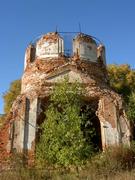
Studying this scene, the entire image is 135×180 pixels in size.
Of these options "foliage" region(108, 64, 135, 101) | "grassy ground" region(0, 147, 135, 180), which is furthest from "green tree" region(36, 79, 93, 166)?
"foliage" region(108, 64, 135, 101)

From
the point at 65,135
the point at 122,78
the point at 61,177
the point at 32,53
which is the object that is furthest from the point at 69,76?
the point at 122,78

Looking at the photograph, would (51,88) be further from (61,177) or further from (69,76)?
(61,177)

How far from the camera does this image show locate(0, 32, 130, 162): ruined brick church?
15.3 m

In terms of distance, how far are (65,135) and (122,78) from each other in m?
18.4

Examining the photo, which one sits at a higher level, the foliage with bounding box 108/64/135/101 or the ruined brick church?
the foliage with bounding box 108/64/135/101

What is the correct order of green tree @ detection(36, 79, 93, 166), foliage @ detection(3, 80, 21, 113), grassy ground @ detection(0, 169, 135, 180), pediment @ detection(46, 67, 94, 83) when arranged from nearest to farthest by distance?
grassy ground @ detection(0, 169, 135, 180), green tree @ detection(36, 79, 93, 166), pediment @ detection(46, 67, 94, 83), foliage @ detection(3, 80, 21, 113)

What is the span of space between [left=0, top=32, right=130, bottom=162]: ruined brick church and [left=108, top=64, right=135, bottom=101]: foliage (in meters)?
9.28

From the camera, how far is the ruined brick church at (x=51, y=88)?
15297mm

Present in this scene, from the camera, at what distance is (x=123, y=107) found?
53.6 ft

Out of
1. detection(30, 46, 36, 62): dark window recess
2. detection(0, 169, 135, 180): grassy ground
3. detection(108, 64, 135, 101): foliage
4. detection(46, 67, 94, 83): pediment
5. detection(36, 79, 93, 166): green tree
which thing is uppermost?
detection(108, 64, 135, 101): foliage

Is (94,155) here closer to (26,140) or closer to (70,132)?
(70,132)

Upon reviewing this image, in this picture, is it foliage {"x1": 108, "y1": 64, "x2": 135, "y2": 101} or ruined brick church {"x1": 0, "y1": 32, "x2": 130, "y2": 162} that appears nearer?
ruined brick church {"x1": 0, "y1": 32, "x2": 130, "y2": 162}

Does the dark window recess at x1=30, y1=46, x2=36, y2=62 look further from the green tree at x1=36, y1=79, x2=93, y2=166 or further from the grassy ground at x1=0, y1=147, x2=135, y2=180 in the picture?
the grassy ground at x1=0, y1=147, x2=135, y2=180

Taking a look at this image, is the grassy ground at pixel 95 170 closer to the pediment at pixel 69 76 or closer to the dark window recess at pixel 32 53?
the pediment at pixel 69 76
